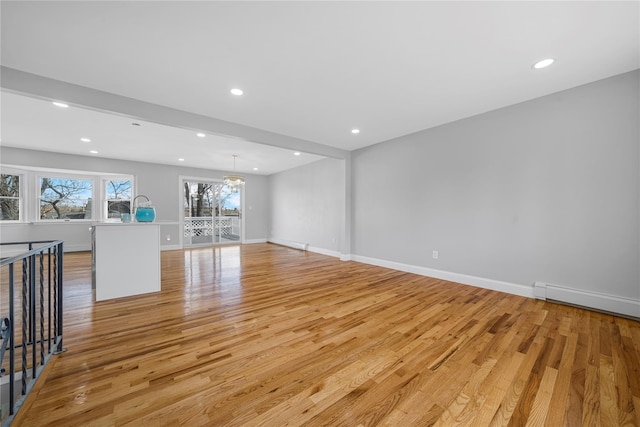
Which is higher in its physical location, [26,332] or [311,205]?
[311,205]

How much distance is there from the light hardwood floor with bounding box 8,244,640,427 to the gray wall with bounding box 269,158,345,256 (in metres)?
2.95

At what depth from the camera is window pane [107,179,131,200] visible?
6.62 metres

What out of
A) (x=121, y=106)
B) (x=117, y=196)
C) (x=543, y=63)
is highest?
(x=543, y=63)

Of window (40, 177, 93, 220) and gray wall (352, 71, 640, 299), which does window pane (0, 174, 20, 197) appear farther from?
gray wall (352, 71, 640, 299)

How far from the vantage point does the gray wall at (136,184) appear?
17.7ft

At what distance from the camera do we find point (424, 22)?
5.81ft

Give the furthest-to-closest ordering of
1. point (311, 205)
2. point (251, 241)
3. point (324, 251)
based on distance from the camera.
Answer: point (251, 241) → point (311, 205) → point (324, 251)

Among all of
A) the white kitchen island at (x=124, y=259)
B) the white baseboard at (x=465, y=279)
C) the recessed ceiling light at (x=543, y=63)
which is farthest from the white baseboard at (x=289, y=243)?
the recessed ceiling light at (x=543, y=63)

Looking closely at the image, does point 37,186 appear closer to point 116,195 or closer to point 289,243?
point 116,195

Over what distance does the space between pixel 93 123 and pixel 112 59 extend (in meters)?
2.30

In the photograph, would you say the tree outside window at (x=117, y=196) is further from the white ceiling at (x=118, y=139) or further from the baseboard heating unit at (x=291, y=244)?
the baseboard heating unit at (x=291, y=244)

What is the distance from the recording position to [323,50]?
6.76ft

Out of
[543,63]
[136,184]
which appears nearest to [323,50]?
[543,63]

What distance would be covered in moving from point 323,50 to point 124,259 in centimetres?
336
